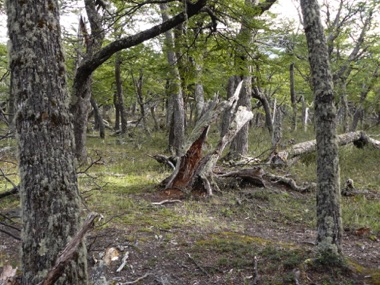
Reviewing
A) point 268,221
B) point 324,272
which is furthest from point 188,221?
point 324,272

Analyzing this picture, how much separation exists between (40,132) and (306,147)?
10.9 meters

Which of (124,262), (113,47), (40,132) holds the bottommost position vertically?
(124,262)

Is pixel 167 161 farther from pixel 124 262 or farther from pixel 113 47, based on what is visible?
pixel 124 262

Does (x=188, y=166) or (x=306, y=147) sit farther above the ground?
(x=306, y=147)

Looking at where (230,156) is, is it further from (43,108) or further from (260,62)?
(43,108)

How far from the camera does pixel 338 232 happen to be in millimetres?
4023

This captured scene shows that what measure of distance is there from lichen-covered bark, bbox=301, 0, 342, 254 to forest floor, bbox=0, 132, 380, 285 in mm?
402

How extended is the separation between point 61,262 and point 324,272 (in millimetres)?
3123

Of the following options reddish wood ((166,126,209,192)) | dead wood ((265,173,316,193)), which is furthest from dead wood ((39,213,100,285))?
dead wood ((265,173,316,193))

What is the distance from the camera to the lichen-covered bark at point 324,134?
13.0 ft

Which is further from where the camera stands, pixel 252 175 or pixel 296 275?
pixel 252 175

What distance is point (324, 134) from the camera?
3977mm

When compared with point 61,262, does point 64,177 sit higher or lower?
higher

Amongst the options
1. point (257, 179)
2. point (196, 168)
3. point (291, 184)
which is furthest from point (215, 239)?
point (291, 184)
